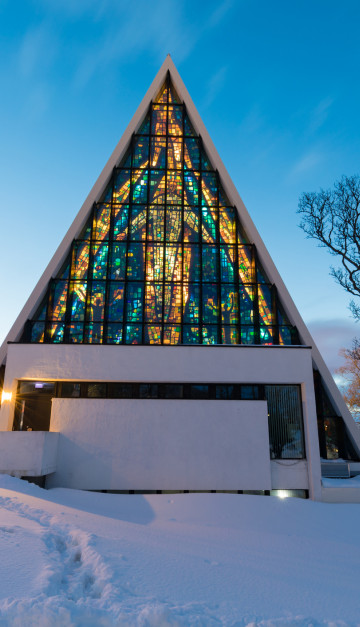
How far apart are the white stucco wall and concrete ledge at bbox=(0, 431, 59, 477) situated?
49.2 inches

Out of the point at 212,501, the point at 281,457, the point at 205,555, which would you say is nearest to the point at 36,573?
the point at 205,555

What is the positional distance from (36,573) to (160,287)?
437 inches

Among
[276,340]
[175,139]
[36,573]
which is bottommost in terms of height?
[36,573]

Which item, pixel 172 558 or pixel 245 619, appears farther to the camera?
pixel 172 558

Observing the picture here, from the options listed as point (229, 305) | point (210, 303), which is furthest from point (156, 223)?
point (229, 305)

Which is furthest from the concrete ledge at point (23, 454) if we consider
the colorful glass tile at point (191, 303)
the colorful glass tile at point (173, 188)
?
the colorful glass tile at point (173, 188)

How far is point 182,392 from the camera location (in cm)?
1216

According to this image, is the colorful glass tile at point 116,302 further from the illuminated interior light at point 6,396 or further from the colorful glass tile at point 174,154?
the colorful glass tile at point 174,154

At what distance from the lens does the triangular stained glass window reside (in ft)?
46.7

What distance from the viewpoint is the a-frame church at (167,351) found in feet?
37.5

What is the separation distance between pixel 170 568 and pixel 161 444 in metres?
6.46

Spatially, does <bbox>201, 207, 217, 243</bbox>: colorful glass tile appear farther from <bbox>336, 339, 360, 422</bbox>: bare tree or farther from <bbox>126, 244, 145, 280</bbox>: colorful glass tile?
<bbox>336, 339, 360, 422</bbox>: bare tree

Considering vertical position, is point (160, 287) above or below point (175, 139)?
below

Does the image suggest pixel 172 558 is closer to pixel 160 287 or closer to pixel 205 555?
pixel 205 555
